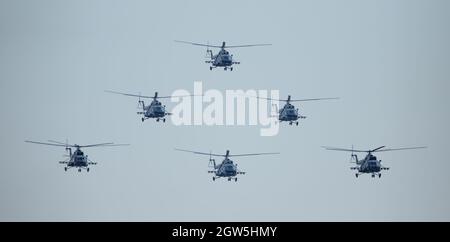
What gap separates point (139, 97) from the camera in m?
110

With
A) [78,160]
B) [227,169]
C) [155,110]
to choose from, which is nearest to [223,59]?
[155,110]

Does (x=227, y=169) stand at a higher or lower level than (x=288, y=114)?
lower

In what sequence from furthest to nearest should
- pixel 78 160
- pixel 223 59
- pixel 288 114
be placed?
→ pixel 223 59, pixel 288 114, pixel 78 160

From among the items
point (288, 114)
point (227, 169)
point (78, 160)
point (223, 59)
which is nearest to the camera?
point (78, 160)

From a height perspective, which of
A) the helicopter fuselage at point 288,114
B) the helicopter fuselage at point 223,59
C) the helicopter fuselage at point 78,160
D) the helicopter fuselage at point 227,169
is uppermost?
the helicopter fuselage at point 223,59

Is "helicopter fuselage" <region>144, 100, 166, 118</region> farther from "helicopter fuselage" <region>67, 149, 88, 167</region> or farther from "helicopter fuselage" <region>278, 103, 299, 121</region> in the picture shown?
"helicopter fuselage" <region>278, 103, 299, 121</region>

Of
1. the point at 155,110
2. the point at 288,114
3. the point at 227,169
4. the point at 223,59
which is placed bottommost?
the point at 227,169

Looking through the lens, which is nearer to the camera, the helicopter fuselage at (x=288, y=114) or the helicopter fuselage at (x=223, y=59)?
the helicopter fuselage at (x=288, y=114)

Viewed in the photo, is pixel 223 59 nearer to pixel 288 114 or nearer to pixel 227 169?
pixel 288 114

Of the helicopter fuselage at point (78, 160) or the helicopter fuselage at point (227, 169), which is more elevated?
the helicopter fuselage at point (78, 160)

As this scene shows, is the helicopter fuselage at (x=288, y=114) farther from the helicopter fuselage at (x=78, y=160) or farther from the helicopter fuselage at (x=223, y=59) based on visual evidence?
the helicopter fuselage at (x=78, y=160)
